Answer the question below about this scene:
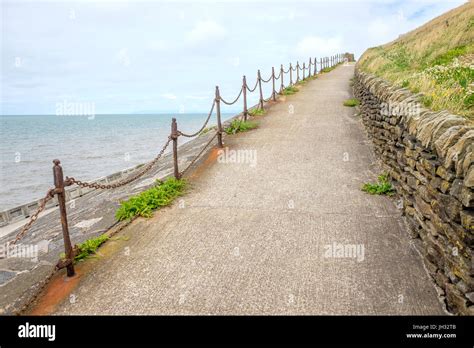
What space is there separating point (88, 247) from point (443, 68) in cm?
678

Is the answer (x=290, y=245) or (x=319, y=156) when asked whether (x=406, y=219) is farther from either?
(x=319, y=156)

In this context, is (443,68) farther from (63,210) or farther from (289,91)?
(289,91)

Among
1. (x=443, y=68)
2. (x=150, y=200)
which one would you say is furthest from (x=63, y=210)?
(x=443, y=68)

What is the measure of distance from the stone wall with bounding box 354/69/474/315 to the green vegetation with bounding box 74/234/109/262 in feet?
14.0

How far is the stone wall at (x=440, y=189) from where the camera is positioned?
322 cm

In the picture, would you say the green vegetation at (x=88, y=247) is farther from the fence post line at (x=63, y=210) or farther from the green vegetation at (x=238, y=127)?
the green vegetation at (x=238, y=127)

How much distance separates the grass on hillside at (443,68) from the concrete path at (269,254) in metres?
1.83

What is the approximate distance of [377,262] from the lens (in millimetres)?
4402

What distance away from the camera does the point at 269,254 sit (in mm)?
4617

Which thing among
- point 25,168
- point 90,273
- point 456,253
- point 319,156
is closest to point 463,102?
point 456,253

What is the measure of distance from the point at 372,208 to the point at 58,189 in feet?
15.3

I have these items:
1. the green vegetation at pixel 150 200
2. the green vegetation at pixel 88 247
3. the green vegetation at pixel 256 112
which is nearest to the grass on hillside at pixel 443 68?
the green vegetation at pixel 150 200

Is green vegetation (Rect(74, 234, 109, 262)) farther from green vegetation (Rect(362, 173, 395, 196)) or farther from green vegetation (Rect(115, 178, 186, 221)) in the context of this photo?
green vegetation (Rect(362, 173, 395, 196))
